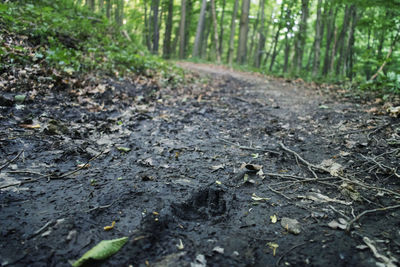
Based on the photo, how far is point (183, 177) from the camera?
6.91 ft

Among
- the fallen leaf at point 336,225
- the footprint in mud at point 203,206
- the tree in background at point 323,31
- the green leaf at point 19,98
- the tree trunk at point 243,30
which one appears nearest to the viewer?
the fallen leaf at point 336,225

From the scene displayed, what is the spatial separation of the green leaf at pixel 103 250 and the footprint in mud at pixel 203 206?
44 cm

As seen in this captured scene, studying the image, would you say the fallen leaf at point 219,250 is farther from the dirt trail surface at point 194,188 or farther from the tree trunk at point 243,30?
the tree trunk at point 243,30

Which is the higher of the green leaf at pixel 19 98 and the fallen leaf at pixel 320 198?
the green leaf at pixel 19 98

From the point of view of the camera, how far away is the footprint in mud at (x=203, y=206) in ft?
5.48

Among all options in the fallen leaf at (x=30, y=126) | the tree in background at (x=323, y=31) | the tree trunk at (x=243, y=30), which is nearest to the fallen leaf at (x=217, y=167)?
the fallen leaf at (x=30, y=126)

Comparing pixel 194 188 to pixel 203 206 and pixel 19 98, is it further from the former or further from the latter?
pixel 19 98

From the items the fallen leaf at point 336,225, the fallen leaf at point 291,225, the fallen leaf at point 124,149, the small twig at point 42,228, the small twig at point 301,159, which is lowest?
the small twig at point 42,228

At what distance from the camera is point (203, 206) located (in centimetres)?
180

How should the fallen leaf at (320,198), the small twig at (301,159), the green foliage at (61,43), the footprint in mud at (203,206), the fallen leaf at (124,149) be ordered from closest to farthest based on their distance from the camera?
the footprint in mud at (203,206) < the fallen leaf at (320,198) < the small twig at (301,159) < the fallen leaf at (124,149) < the green foliage at (61,43)

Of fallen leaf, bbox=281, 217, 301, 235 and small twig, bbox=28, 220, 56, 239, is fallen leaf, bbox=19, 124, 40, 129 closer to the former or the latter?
small twig, bbox=28, 220, 56, 239

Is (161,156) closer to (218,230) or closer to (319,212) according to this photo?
(218,230)

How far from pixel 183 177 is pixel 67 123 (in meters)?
1.88

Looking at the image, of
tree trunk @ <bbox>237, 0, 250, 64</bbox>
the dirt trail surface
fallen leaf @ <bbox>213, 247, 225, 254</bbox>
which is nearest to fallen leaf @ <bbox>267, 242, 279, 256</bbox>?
the dirt trail surface
